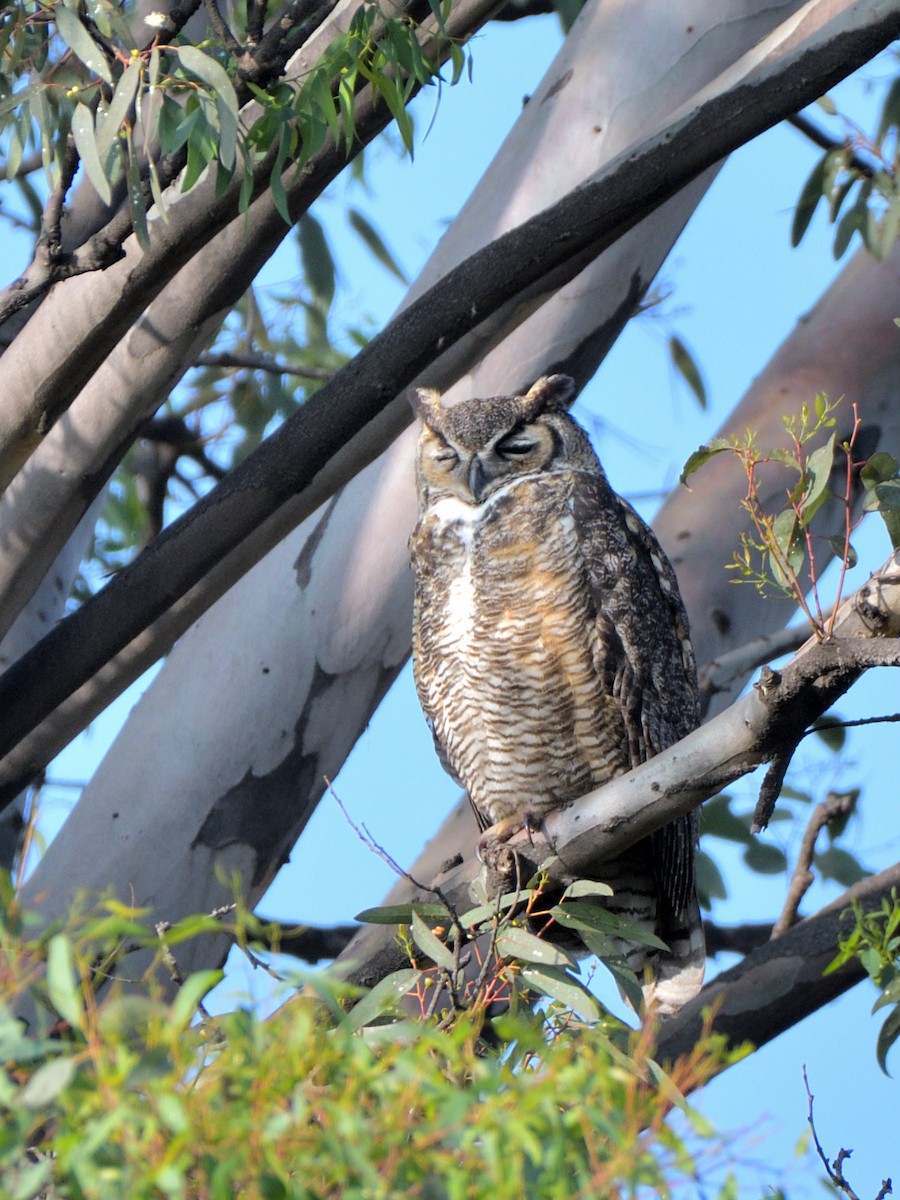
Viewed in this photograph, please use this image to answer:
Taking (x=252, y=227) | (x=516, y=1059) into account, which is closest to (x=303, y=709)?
(x=252, y=227)

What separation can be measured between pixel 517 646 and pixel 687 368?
1.78 meters

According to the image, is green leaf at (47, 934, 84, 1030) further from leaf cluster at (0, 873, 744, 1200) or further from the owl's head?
the owl's head

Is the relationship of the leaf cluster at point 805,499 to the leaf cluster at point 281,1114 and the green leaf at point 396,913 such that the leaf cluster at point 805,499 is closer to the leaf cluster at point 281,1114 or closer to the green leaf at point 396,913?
the green leaf at point 396,913

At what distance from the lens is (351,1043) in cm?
66

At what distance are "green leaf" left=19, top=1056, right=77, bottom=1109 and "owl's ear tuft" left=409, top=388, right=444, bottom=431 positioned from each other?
1.73 meters

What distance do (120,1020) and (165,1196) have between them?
0.09 m

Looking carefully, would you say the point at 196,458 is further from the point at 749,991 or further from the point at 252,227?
the point at 749,991

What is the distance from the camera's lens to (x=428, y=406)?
227cm

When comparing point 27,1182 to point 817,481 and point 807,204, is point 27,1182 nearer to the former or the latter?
point 817,481

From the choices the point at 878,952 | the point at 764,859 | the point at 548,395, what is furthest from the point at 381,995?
the point at 764,859

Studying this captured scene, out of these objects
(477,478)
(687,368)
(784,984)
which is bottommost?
(784,984)

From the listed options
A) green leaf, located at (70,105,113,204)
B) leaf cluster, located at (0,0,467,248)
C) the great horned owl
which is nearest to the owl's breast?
the great horned owl

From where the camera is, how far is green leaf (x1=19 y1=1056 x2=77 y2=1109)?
54cm

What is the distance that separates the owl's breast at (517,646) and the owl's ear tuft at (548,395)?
14cm
